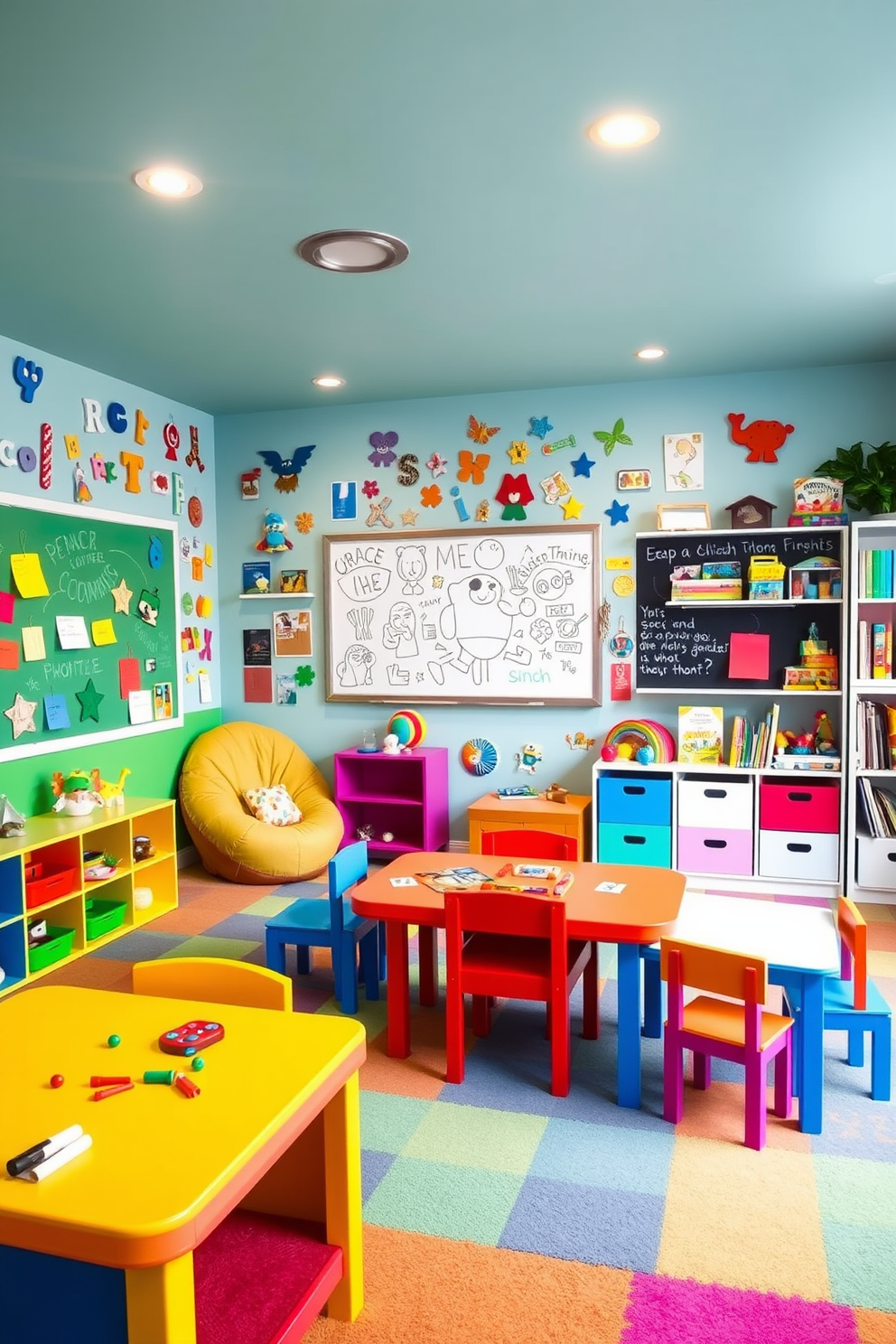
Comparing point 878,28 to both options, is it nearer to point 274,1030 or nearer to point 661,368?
point 274,1030

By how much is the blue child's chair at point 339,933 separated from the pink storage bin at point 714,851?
1803 mm

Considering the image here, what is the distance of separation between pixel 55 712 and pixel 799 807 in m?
3.41

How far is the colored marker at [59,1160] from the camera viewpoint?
1.29m

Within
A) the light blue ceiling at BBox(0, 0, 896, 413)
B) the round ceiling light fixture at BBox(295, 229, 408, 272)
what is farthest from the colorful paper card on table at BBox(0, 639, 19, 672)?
the round ceiling light fixture at BBox(295, 229, 408, 272)

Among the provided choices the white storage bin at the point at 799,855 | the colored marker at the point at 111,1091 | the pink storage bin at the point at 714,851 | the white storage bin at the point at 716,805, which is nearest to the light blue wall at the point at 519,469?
the white storage bin at the point at 716,805

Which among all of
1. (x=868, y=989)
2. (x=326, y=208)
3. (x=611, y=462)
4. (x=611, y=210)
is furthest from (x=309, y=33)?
(x=611, y=462)

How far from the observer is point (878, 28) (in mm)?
1988

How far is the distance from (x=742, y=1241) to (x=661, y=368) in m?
3.78

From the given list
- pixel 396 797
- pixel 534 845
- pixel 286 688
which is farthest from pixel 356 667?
pixel 534 845

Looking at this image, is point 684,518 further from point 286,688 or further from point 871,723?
point 286,688

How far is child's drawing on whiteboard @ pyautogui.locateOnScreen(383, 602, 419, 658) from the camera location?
5.31m

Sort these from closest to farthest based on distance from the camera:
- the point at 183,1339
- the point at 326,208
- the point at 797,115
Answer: the point at 183,1339
the point at 797,115
the point at 326,208

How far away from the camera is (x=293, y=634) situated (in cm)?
554

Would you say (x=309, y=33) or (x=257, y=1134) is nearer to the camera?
(x=257, y=1134)
